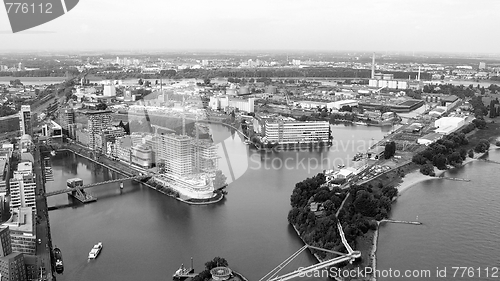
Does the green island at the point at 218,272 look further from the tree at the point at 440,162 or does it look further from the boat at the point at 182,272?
the tree at the point at 440,162

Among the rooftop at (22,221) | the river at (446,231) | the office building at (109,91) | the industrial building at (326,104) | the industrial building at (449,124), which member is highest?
the office building at (109,91)


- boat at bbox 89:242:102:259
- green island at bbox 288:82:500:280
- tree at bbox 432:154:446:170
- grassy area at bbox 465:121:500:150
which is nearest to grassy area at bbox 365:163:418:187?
green island at bbox 288:82:500:280

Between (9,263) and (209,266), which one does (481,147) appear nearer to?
(209,266)

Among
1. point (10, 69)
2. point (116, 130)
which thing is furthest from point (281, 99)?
point (10, 69)

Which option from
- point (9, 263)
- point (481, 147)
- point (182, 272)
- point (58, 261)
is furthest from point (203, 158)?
point (481, 147)

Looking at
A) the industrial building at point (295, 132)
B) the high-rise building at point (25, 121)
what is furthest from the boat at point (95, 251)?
the high-rise building at point (25, 121)

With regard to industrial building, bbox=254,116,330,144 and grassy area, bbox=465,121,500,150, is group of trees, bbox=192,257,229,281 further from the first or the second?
grassy area, bbox=465,121,500,150
